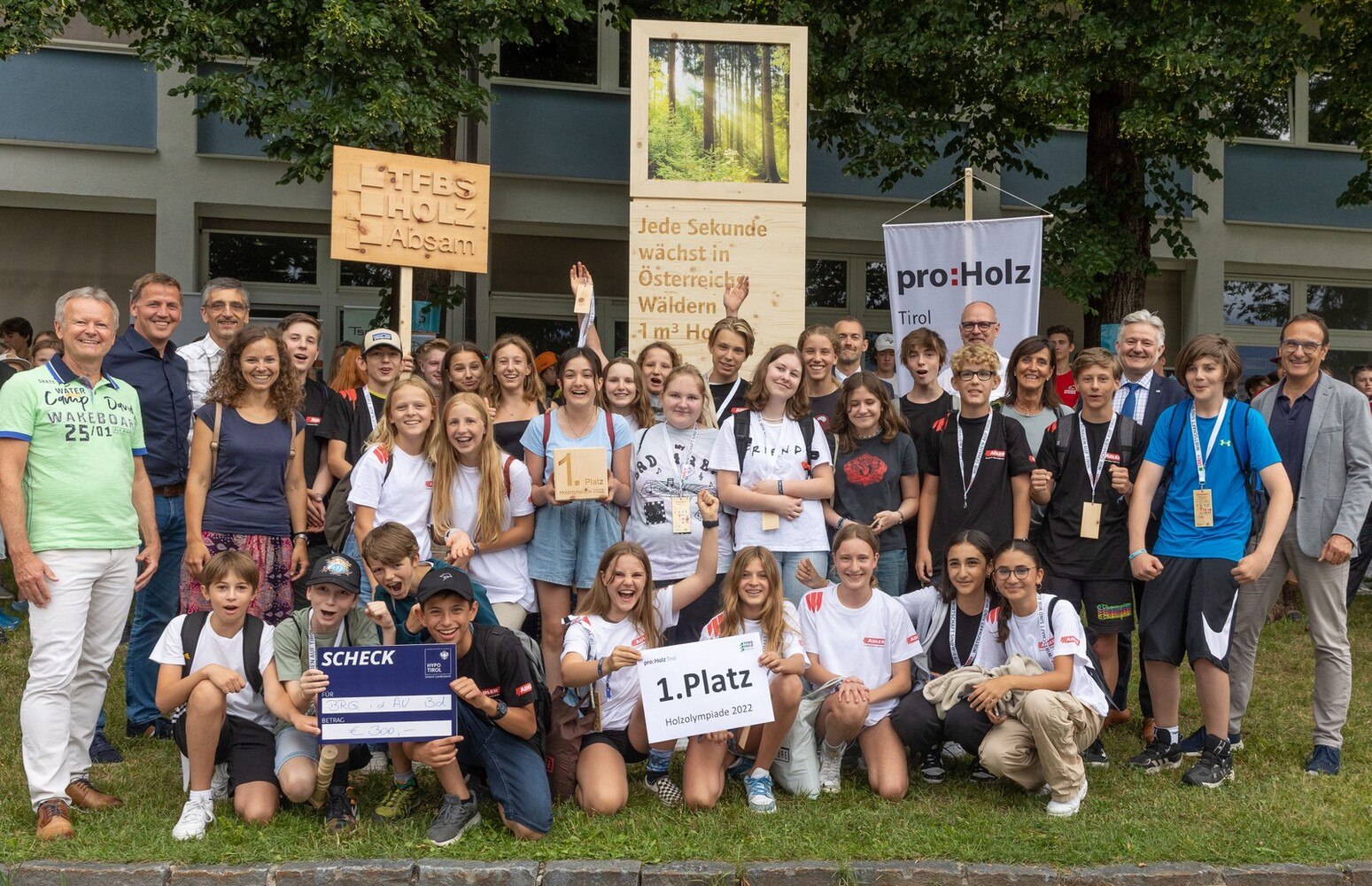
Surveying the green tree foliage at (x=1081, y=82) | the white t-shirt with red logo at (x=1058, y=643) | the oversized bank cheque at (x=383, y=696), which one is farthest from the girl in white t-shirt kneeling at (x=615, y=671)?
the green tree foliage at (x=1081, y=82)

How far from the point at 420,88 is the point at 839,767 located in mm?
7461

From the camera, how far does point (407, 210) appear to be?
7332 mm

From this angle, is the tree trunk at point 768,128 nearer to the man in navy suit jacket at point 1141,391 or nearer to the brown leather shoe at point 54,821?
the man in navy suit jacket at point 1141,391

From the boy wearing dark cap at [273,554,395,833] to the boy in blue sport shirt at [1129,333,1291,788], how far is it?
3.48m

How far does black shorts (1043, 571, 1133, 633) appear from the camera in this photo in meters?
5.87

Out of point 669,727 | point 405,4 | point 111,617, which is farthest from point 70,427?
point 405,4

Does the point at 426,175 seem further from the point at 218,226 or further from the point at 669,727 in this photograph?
the point at 218,226

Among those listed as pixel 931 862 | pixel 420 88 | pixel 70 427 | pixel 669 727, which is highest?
pixel 420 88

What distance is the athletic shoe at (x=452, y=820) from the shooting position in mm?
4625

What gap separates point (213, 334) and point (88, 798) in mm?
2462

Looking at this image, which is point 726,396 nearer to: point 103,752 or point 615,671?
point 615,671

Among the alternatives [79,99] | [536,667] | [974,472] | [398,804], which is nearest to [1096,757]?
[974,472]

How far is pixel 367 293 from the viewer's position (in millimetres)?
15820

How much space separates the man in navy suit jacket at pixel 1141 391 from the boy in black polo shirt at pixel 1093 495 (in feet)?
1.07
